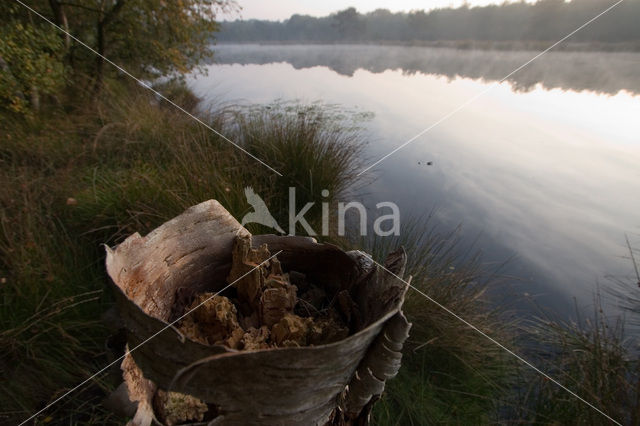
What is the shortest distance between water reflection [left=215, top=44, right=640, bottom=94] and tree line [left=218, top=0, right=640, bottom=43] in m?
0.08

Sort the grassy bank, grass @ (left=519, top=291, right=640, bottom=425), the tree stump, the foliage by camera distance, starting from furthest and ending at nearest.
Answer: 1. the foliage
2. the grassy bank
3. grass @ (left=519, top=291, right=640, bottom=425)
4. the tree stump

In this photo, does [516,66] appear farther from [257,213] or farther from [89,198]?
[89,198]

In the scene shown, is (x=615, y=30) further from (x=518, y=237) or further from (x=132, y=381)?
(x=132, y=381)

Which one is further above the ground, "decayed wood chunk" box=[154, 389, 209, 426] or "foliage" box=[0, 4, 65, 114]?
"foliage" box=[0, 4, 65, 114]

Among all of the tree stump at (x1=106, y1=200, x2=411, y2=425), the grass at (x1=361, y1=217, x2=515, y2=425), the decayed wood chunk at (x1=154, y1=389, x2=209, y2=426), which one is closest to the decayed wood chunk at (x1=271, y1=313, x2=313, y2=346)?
the tree stump at (x1=106, y1=200, x2=411, y2=425)

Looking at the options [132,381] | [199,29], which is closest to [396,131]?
[132,381]

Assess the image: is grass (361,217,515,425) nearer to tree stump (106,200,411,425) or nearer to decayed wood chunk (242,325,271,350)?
tree stump (106,200,411,425)

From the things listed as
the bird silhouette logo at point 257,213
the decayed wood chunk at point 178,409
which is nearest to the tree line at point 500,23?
the bird silhouette logo at point 257,213

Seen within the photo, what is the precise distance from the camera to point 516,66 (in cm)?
148

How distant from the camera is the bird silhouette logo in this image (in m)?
1.63

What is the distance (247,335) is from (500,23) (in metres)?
1.59

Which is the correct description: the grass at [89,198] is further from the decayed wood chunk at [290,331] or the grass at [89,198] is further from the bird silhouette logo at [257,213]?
the decayed wood chunk at [290,331]

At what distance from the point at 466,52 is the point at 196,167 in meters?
1.55

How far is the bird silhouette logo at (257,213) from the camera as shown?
1631 millimetres
